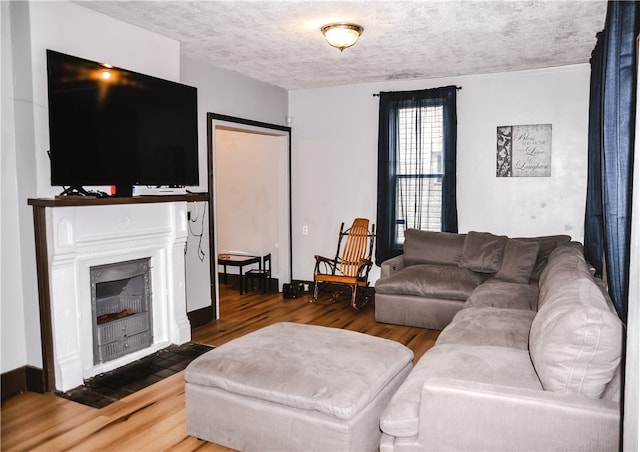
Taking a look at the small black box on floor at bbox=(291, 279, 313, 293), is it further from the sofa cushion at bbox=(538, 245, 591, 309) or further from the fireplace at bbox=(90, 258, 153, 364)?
the sofa cushion at bbox=(538, 245, 591, 309)

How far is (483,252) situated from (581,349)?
10.5 ft

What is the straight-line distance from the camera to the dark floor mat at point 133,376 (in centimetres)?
→ 339

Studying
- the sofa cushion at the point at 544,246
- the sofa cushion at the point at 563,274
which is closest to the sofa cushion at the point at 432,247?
the sofa cushion at the point at 544,246

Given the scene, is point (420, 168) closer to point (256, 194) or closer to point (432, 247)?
point (432, 247)

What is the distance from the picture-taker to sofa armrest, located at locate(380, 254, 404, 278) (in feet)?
17.5

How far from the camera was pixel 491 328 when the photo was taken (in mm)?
3305

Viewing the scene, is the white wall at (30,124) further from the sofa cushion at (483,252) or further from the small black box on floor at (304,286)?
the sofa cushion at (483,252)

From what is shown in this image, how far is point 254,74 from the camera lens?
18.5 feet

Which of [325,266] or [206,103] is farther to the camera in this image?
[325,266]

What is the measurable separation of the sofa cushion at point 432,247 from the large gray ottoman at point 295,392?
8.81ft

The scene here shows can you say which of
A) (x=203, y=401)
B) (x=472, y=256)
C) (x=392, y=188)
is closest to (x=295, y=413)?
(x=203, y=401)

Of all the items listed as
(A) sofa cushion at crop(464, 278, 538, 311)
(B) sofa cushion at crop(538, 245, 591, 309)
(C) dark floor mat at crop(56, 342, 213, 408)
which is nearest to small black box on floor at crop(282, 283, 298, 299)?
(C) dark floor mat at crop(56, 342, 213, 408)

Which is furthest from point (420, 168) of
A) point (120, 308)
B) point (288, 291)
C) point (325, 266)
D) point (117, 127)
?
point (120, 308)

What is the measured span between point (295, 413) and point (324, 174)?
14.3 ft
